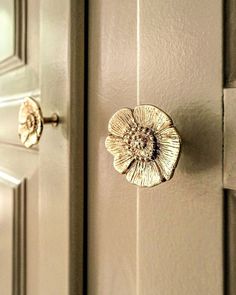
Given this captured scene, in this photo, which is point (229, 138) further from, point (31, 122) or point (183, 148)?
point (31, 122)

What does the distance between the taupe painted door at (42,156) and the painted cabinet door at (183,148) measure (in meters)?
0.02

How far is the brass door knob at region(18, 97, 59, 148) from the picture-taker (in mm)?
322

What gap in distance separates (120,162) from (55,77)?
15cm

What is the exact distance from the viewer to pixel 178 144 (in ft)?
0.64

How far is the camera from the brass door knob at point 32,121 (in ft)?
1.05

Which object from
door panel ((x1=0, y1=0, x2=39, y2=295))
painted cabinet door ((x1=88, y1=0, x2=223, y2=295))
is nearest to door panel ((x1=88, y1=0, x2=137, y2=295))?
painted cabinet door ((x1=88, y1=0, x2=223, y2=295))

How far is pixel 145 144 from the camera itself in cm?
21

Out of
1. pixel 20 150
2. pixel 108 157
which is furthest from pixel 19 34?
pixel 108 157

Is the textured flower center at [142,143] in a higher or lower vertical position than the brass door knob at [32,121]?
lower

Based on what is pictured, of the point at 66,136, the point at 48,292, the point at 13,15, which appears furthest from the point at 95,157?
the point at 13,15

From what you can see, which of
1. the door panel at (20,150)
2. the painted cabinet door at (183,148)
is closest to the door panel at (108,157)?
the painted cabinet door at (183,148)

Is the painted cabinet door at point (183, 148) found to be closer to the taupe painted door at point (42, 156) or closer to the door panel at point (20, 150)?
the taupe painted door at point (42, 156)

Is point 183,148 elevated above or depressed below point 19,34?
below

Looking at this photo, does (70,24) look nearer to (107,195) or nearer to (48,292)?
(107,195)
